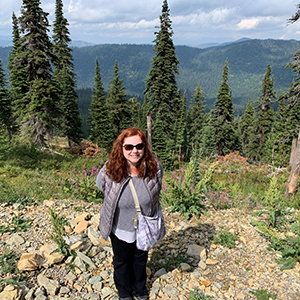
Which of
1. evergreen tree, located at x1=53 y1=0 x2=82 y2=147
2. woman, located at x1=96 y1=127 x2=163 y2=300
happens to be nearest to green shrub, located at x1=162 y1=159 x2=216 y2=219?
woman, located at x1=96 y1=127 x2=163 y2=300

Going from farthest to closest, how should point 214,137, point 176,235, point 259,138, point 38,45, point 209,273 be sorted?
1. point 259,138
2. point 214,137
3. point 38,45
4. point 176,235
5. point 209,273

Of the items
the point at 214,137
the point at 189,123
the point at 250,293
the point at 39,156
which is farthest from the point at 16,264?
the point at 189,123

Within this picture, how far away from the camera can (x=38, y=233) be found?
4266 mm

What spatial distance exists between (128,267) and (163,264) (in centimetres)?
115

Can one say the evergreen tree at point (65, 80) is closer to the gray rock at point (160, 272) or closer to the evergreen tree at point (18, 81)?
the evergreen tree at point (18, 81)

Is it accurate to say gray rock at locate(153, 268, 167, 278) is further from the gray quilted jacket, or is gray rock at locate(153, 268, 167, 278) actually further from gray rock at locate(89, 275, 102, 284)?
the gray quilted jacket

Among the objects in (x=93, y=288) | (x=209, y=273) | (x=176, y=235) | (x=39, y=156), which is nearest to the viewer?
(x=93, y=288)

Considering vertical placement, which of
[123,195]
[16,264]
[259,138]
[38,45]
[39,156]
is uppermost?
[38,45]

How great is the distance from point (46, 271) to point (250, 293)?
3160mm

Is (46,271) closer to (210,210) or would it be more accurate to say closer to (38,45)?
(210,210)

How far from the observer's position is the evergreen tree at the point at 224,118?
28.4 meters

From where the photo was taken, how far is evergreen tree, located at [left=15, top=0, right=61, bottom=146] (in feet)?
48.6

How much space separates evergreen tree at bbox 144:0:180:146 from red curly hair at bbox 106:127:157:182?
1783cm

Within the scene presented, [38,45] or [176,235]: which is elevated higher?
[38,45]
